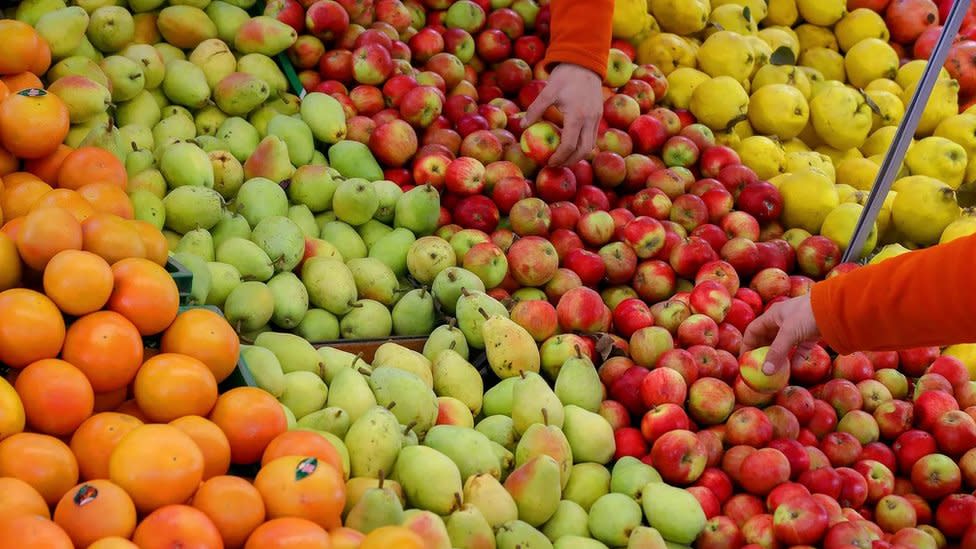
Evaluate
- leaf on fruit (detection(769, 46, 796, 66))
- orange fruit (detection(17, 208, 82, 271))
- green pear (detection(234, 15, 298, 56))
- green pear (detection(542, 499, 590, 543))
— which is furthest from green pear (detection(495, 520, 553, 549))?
leaf on fruit (detection(769, 46, 796, 66))

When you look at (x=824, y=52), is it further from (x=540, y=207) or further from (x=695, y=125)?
(x=540, y=207)

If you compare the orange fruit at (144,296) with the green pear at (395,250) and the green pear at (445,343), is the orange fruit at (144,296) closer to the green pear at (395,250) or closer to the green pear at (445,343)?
the green pear at (445,343)

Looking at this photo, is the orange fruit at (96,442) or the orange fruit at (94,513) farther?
the orange fruit at (96,442)

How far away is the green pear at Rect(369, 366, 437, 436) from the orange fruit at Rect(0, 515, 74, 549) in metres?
0.88

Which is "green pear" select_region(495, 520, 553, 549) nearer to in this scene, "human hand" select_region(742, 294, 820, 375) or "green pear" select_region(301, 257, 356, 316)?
"human hand" select_region(742, 294, 820, 375)

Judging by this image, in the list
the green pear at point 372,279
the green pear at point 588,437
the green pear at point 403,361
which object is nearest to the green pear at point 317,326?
the green pear at point 372,279

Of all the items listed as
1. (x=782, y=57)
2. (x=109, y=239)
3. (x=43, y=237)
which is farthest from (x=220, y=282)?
(x=782, y=57)

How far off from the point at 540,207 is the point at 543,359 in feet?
1.92

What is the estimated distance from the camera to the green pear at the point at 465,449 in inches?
76.9

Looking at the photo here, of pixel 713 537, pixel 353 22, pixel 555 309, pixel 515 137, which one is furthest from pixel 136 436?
pixel 353 22

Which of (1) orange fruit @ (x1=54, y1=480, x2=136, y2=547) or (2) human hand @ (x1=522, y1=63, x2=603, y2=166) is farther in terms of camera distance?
(2) human hand @ (x1=522, y1=63, x2=603, y2=166)

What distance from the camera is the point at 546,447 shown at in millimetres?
2031

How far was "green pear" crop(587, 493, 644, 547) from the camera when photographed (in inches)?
78.1

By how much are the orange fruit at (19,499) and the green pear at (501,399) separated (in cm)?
115
